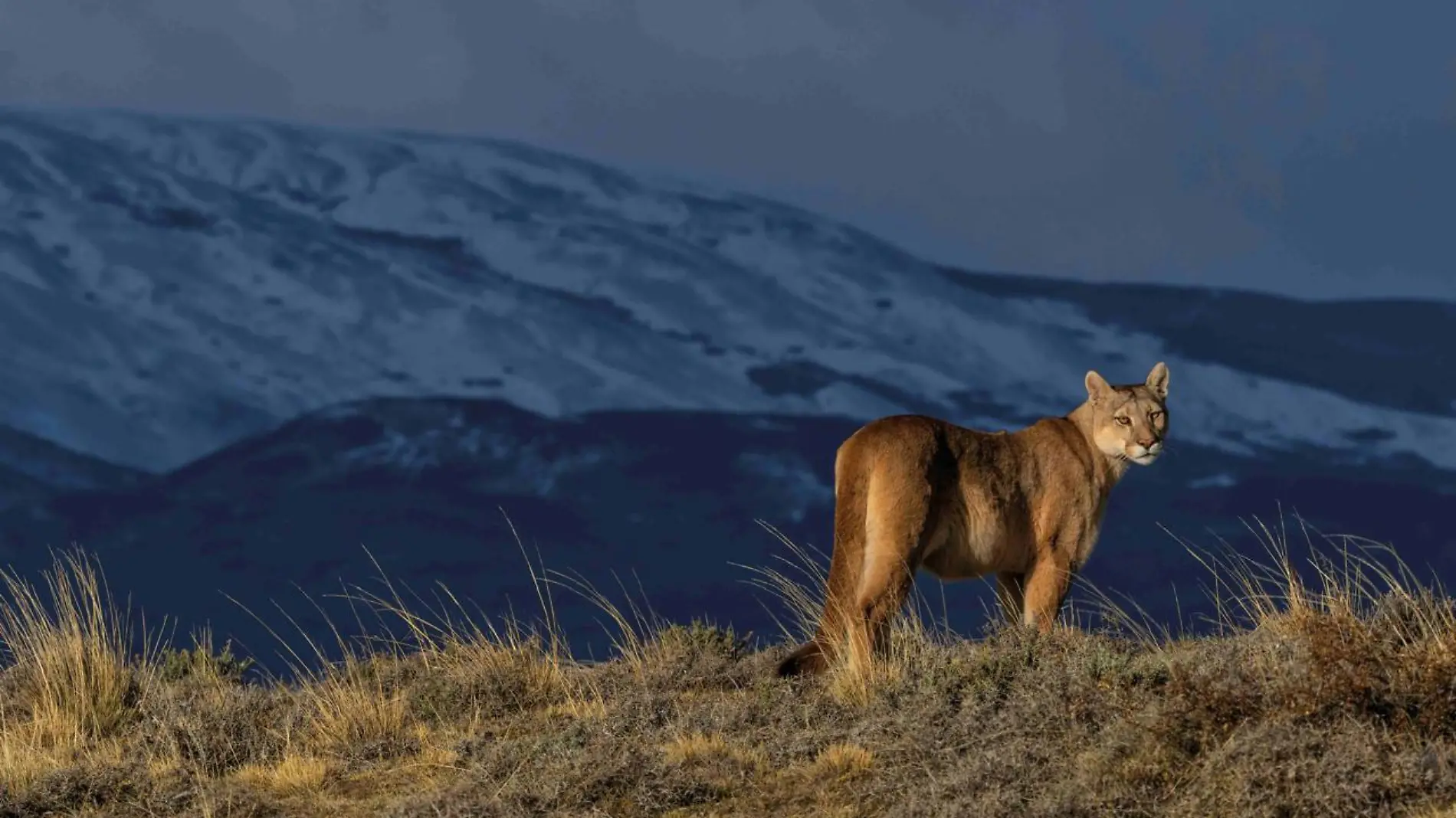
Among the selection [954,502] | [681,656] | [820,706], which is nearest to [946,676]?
[820,706]

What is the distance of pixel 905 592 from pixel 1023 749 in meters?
2.90

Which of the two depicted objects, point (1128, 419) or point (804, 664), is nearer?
point (804, 664)

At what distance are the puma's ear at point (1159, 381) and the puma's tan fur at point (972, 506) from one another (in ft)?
0.49

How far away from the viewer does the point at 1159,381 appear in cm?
1293

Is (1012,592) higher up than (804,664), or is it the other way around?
(1012,592)

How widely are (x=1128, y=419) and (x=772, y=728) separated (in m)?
4.42

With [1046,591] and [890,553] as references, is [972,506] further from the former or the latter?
[1046,591]

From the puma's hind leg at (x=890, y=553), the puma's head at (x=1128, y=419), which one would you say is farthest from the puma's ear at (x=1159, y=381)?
the puma's hind leg at (x=890, y=553)

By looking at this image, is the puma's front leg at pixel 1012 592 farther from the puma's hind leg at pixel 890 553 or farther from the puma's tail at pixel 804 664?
the puma's tail at pixel 804 664

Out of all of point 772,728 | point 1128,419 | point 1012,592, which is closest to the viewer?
point 772,728

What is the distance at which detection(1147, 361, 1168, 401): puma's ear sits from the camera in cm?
1280

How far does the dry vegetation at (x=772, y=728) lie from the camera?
7.36 m

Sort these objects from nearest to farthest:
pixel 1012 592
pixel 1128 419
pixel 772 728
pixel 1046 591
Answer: pixel 772 728 → pixel 1046 591 → pixel 1012 592 → pixel 1128 419

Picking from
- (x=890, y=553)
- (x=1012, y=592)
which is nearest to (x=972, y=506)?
(x=890, y=553)
